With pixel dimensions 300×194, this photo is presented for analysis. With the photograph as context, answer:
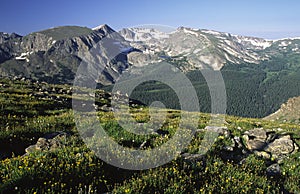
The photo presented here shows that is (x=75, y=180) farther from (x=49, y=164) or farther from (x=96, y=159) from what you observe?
(x=96, y=159)

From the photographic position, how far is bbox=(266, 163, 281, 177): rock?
13.5 meters

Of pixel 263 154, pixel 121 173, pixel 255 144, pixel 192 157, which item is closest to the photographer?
pixel 121 173

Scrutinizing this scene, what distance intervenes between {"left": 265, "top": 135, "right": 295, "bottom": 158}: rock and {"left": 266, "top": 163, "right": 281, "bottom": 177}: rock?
2.37m

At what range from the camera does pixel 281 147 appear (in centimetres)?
1730

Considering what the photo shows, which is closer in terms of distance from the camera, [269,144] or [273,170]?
[273,170]

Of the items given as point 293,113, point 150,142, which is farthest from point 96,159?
point 293,113

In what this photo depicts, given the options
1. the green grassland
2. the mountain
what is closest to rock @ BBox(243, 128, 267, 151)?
the green grassland

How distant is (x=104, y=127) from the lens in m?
17.2

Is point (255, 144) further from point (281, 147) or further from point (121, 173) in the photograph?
point (121, 173)

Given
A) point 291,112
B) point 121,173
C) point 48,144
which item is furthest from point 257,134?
point 291,112

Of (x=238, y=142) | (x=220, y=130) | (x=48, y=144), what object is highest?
(x=48, y=144)

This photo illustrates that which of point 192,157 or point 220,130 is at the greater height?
point 192,157

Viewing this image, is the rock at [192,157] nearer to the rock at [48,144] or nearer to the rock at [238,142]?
the rock at [238,142]

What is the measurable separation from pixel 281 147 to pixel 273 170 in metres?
3.95
